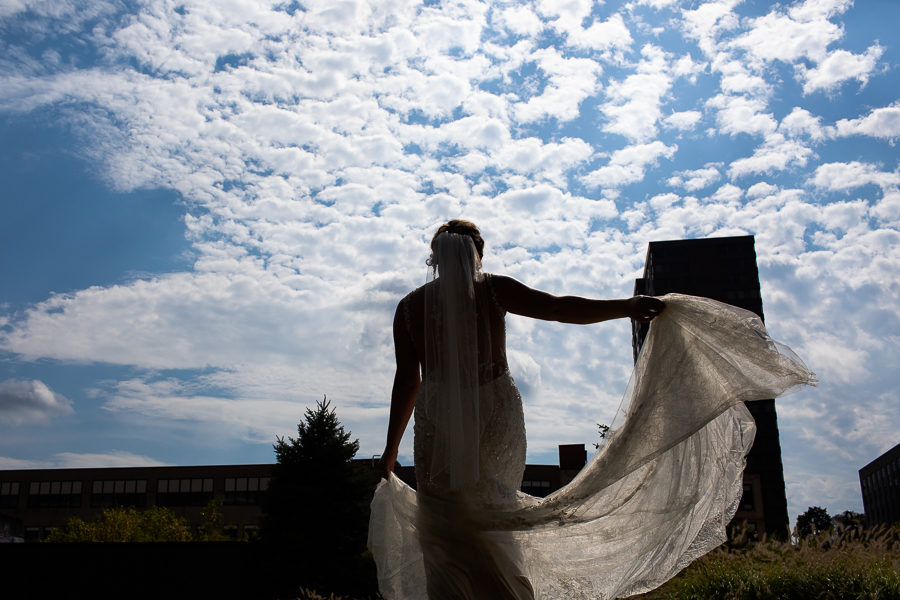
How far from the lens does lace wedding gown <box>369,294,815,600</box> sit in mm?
3047

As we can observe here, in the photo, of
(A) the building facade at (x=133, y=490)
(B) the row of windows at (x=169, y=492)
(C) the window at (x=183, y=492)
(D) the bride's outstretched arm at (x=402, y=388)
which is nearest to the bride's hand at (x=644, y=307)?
(D) the bride's outstretched arm at (x=402, y=388)

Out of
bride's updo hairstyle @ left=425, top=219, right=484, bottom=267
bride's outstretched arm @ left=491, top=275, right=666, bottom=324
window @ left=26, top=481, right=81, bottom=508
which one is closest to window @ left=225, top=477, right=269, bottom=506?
window @ left=26, top=481, right=81, bottom=508

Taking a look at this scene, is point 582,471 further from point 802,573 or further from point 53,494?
point 53,494

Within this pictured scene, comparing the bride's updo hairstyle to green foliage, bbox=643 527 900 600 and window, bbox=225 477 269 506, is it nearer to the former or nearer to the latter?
green foliage, bbox=643 527 900 600

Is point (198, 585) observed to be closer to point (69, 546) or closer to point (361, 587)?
point (69, 546)

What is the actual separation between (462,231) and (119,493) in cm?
7030

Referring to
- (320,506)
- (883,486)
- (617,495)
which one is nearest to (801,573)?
(617,495)

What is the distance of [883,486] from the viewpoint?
3826 inches

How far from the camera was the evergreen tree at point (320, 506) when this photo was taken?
22406mm

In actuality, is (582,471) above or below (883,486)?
above

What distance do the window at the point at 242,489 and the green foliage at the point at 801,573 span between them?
62.1 meters

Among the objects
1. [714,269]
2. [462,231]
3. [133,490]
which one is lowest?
[133,490]

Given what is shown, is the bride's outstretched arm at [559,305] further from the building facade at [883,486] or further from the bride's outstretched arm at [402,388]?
the building facade at [883,486]

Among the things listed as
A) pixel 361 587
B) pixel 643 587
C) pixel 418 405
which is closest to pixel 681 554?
pixel 643 587
